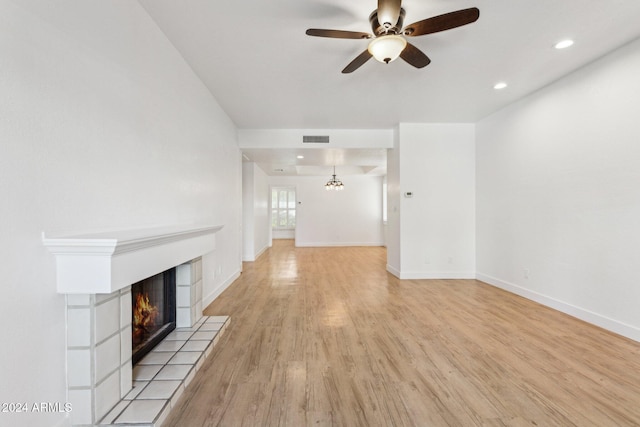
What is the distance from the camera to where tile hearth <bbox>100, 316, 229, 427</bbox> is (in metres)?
1.47

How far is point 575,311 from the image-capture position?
303 cm

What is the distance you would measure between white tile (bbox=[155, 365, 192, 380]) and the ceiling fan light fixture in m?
2.60

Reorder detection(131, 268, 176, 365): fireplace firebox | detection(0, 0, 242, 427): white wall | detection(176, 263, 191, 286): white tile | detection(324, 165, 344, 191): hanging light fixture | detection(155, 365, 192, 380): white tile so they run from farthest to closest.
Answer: detection(324, 165, 344, 191): hanging light fixture → detection(176, 263, 191, 286): white tile → detection(131, 268, 176, 365): fireplace firebox → detection(155, 365, 192, 380): white tile → detection(0, 0, 242, 427): white wall

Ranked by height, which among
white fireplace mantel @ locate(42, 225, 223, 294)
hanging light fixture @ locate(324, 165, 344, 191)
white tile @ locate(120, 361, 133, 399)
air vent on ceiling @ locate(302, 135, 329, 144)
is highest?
air vent on ceiling @ locate(302, 135, 329, 144)

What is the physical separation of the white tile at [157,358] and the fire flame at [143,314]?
23 centimetres

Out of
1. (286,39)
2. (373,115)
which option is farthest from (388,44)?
(373,115)

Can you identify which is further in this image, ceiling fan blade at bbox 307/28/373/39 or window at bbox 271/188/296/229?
window at bbox 271/188/296/229

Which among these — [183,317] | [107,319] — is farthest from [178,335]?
[107,319]

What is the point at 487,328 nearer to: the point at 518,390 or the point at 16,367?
the point at 518,390

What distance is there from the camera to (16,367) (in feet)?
3.71

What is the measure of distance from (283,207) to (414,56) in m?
9.03

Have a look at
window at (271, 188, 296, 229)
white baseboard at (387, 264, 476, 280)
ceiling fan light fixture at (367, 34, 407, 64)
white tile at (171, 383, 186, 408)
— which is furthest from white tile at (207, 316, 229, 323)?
window at (271, 188, 296, 229)

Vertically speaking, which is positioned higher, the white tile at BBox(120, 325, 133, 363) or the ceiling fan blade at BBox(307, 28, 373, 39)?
the ceiling fan blade at BBox(307, 28, 373, 39)

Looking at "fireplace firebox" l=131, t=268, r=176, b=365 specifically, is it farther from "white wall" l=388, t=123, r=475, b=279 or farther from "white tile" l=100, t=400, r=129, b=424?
"white wall" l=388, t=123, r=475, b=279
